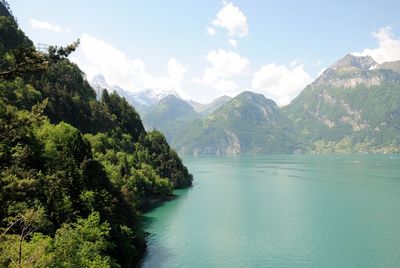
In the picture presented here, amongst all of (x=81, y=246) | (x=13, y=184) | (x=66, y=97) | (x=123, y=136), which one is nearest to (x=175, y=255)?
(x=81, y=246)

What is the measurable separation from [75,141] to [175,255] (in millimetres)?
27334

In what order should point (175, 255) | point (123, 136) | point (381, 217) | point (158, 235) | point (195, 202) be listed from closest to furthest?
point (175, 255), point (158, 235), point (381, 217), point (195, 202), point (123, 136)

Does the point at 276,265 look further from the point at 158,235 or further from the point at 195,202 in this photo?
the point at 195,202

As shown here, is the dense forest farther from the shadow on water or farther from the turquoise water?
the turquoise water

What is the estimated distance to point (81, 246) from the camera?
48.7m

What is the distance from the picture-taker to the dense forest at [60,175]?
22734 millimetres

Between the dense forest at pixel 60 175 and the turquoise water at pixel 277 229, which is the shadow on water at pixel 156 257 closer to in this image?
the turquoise water at pixel 277 229

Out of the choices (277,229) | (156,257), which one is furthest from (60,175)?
(277,229)

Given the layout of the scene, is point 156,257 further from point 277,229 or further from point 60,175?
point 277,229

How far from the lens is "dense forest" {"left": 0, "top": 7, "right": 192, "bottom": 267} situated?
74.6 ft

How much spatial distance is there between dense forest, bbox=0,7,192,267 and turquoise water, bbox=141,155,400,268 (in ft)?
30.6

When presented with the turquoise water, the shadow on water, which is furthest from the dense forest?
the turquoise water

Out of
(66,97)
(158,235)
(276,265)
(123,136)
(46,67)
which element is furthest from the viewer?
(123,136)

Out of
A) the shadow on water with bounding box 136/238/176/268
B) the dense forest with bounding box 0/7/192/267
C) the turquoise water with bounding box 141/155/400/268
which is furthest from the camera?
the turquoise water with bounding box 141/155/400/268
